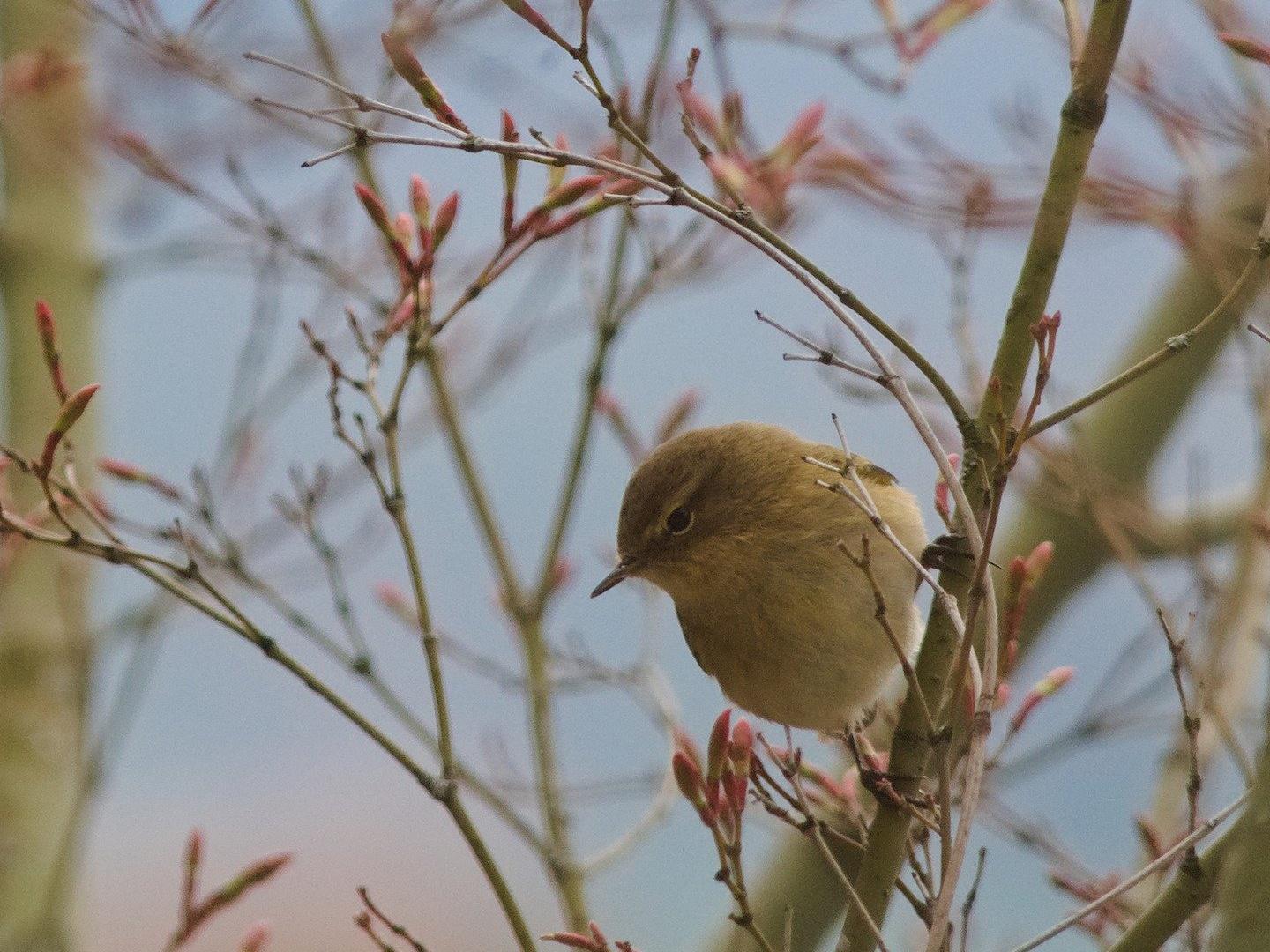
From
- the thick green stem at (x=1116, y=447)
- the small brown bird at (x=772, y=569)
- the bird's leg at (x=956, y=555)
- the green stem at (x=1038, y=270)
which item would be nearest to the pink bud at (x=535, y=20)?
the green stem at (x=1038, y=270)

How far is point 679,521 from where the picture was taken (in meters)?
2.87

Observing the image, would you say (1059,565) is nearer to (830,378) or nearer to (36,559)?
(830,378)

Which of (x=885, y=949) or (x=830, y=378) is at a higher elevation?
(x=830, y=378)

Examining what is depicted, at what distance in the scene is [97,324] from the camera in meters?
4.67

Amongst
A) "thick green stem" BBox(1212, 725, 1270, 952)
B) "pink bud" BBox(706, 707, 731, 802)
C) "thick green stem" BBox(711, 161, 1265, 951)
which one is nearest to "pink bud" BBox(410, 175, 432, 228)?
"pink bud" BBox(706, 707, 731, 802)

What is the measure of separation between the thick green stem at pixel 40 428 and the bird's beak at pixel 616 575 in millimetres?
1368

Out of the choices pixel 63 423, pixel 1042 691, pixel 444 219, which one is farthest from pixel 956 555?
pixel 63 423

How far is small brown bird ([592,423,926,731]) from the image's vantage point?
2658mm

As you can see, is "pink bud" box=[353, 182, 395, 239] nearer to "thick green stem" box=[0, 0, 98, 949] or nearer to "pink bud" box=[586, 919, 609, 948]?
"pink bud" box=[586, 919, 609, 948]

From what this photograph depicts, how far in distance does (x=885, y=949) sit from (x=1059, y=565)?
3.32 metres

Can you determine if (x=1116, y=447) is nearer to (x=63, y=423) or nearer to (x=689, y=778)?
(x=689, y=778)

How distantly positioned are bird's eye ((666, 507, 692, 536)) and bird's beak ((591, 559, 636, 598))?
106 millimetres

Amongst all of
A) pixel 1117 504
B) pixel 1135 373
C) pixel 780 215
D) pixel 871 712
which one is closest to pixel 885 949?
pixel 1135 373

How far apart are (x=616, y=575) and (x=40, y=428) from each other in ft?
7.72
